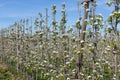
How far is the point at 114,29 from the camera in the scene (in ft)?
28.0

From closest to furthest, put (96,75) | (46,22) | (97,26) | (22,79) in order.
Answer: (97,26)
(96,75)
(46,22)
(22,79)

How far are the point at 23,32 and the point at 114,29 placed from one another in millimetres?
33606

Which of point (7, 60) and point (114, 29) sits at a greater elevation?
point (114, 29)

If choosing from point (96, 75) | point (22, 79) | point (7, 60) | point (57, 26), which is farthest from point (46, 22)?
point (7, 60)

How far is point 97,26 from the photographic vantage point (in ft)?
30.5

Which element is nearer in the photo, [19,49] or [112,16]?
[112,16]

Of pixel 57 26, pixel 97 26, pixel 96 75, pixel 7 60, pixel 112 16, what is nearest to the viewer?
pixel 112 16

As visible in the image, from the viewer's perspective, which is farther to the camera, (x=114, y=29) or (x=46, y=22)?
(x=46, y=22)

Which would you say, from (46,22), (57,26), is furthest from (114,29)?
(46,22)

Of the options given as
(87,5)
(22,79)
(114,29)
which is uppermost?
(87,5)

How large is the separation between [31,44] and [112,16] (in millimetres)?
33201

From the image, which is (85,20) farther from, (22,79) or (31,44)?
(31,44)

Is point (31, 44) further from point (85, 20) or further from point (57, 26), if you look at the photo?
point (85, 20)

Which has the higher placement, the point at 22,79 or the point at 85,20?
the point at 85,20
